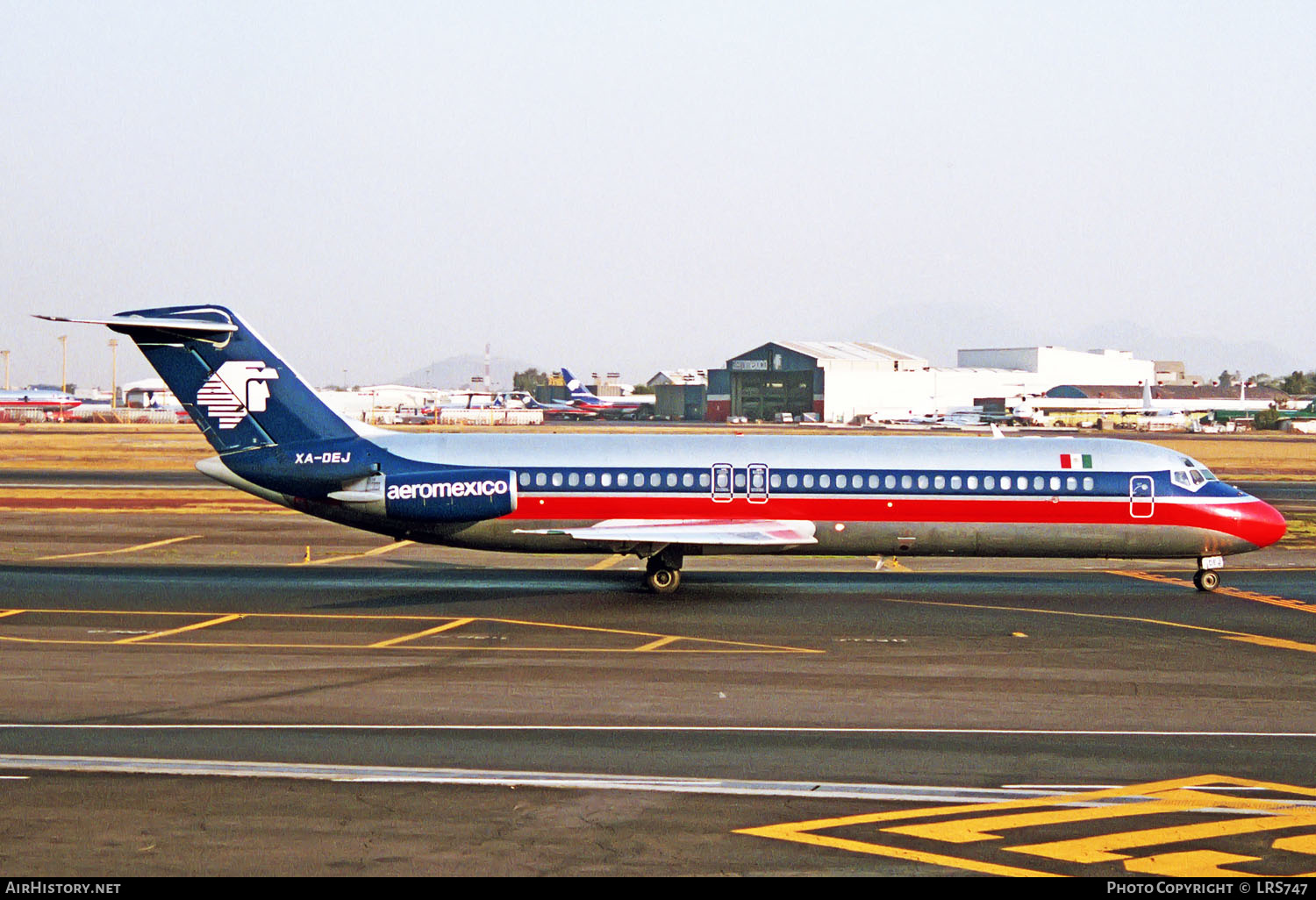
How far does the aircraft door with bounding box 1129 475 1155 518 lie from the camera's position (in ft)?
101

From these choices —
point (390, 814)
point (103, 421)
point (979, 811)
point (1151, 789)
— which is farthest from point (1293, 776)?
point (103, 421)

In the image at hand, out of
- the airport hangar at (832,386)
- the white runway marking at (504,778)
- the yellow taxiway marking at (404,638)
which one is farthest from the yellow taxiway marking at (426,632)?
the airport hangar at (832,386)

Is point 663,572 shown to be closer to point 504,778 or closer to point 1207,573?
point 1207,573

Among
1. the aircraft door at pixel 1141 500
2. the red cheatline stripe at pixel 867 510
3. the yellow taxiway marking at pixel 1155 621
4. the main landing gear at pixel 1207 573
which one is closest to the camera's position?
the yellow taxiway marking at pixel 1155 621

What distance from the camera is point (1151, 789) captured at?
14.6m

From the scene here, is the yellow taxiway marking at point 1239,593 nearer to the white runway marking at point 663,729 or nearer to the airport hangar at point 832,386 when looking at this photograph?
the white runway marking at point 663,729

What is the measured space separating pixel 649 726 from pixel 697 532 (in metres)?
12.0

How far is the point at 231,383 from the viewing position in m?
30.2

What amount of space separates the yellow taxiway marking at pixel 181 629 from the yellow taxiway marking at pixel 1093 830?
1511 cm

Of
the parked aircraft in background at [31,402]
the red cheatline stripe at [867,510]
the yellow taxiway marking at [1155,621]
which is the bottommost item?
the yellow taxiway marking at [1155,621]

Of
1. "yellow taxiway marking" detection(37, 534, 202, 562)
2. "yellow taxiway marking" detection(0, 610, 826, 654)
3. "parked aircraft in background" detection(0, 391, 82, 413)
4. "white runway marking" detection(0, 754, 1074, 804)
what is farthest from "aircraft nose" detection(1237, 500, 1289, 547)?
"parked aircraft in background" detection(0, 391, 82, 413)

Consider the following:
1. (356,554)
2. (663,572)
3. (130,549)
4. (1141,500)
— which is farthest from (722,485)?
(130,549)

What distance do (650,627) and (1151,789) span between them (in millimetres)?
12522

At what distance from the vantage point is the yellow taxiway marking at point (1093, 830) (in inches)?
475
